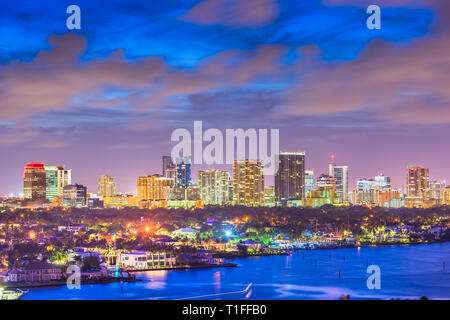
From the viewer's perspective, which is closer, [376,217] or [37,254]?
[37,254]

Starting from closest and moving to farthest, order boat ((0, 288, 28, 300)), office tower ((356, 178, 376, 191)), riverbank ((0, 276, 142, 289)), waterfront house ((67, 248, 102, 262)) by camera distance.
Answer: boat ((0, 288, 28, 300)) → riverbank ((0, 276, 142, 289)) → waterfront house ((67, 248, 102, 262)) → office tower ((356, 178, 376, 191))

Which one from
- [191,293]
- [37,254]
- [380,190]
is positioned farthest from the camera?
[380,190]

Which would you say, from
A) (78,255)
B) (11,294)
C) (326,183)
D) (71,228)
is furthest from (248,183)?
(11,294)

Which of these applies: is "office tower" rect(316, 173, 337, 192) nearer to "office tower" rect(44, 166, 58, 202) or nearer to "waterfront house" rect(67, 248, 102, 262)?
"office tower" rect(44, 166, 58, 202)

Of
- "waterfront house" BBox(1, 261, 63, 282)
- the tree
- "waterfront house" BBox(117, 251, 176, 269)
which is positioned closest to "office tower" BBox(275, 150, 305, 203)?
"waterfront house" BBox(117, 251, 176, 269)

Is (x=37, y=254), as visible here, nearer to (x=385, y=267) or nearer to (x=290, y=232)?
(x=385, y=267)
